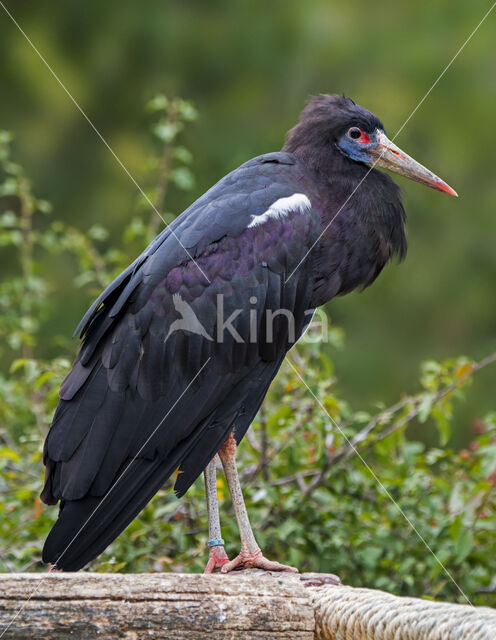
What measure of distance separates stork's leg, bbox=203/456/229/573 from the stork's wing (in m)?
0.19

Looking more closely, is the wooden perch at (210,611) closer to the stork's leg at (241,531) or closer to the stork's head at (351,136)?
the stork's leg at (241,531)

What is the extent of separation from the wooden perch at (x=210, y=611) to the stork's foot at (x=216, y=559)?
1.69 feet

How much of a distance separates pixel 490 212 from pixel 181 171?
3701 millimetres

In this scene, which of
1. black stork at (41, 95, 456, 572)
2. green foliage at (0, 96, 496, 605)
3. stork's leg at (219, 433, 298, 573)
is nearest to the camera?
black stork at (41, 95, 456, 572)

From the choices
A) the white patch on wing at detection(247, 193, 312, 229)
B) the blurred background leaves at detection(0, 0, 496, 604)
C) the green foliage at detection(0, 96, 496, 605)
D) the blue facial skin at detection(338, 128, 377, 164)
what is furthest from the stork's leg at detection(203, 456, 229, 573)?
the blurred background leaves at detection(0, 0, 496, 604)

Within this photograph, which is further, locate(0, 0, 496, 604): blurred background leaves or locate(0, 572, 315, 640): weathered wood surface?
locate(0, 0, 496, 604): blurred background leaves

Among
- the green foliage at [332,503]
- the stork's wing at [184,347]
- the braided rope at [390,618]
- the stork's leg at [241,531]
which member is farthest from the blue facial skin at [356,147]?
the braided rope at [390,618]

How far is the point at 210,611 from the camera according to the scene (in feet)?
6.64

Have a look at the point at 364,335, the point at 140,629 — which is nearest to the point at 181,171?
the point at 140,629

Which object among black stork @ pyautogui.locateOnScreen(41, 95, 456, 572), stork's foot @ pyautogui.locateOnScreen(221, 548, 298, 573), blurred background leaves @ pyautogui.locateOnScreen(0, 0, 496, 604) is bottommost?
blurred background leaves @ pyautogui.locateOnScreen(0, 0, 496, 604)

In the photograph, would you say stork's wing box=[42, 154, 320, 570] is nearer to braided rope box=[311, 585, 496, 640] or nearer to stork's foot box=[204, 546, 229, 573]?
stork's foot box=[204, 546, 229, 573]

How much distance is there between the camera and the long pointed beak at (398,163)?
315cm

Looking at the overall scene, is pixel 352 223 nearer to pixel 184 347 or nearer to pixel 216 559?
pixel 184 347

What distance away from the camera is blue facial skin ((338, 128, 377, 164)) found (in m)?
3.09
